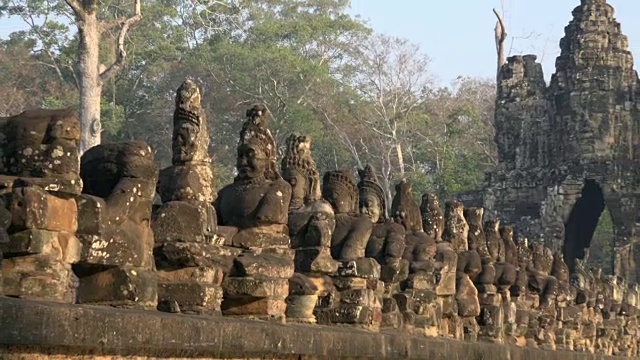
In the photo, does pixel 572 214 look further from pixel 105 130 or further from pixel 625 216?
pixel 105 130

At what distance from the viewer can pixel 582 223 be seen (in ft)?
135

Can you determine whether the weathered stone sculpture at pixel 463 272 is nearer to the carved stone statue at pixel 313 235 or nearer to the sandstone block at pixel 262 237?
the carved stone statue at pixel 313 235

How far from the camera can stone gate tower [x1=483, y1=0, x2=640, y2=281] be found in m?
38.4

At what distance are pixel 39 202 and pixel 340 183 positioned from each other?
5.07 meters

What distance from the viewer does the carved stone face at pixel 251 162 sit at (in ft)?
30.8

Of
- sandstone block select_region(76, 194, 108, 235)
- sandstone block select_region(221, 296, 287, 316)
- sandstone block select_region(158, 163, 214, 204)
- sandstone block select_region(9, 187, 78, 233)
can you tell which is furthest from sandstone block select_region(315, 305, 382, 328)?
sandstone block select_region(9, 187, 78, 233)

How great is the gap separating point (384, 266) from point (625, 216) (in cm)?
2751

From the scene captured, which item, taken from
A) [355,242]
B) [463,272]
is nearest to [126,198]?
[355,242]

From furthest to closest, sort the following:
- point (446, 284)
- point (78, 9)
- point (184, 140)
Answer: point (78, 9)
point (446, 284)
point (184, 140)

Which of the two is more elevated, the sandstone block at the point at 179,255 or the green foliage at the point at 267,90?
the green foliage at the point at 267,90

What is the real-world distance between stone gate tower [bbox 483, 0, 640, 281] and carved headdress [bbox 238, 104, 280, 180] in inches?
1137

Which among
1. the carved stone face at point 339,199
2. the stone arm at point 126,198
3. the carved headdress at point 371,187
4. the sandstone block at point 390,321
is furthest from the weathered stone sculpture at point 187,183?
the carved headdress at point 371,187

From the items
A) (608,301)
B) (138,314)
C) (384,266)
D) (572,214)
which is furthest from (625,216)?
(138,314)

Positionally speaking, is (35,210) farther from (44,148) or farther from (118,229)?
(118,229)
